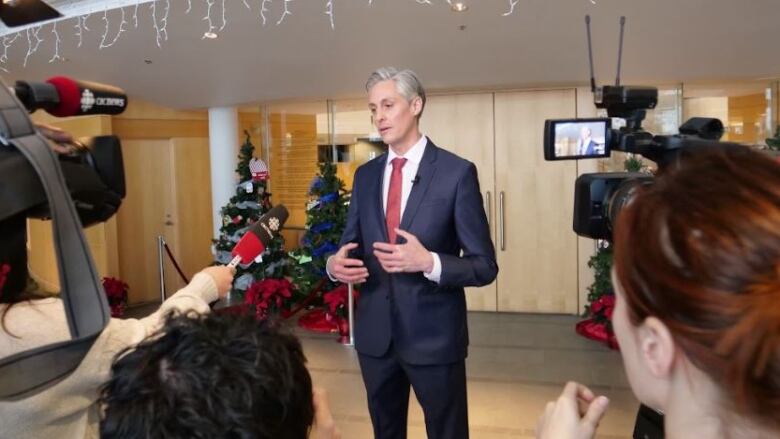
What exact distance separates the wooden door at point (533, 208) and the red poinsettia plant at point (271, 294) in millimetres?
2089

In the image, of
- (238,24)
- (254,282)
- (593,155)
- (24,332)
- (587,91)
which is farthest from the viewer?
(254,282)

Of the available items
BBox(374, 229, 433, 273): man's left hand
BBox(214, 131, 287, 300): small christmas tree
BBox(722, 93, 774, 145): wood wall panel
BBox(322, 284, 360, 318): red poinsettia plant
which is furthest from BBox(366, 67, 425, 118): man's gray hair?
BBox(722, 93, 774, 145): wood wall panel

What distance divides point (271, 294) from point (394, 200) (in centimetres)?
409

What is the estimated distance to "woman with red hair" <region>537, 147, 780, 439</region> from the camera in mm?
577

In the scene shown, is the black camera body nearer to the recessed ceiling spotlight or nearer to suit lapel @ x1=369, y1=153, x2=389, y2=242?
suit lapel @ x1=369, y1=153, x2=389, y2=242

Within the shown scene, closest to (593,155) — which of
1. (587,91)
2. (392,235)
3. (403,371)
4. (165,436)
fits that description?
(392,235)

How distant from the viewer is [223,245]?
21.4ft

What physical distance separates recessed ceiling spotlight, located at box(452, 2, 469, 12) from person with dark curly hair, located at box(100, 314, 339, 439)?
10.7 feet

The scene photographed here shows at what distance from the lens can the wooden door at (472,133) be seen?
6102 mm

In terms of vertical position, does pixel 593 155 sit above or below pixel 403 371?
above

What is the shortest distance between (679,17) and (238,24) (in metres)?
2.80

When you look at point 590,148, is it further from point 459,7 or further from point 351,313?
point 351,313

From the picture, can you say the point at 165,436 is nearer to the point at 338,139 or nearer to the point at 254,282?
the point at 254,282

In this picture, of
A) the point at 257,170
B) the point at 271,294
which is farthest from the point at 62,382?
the point at 257,170
